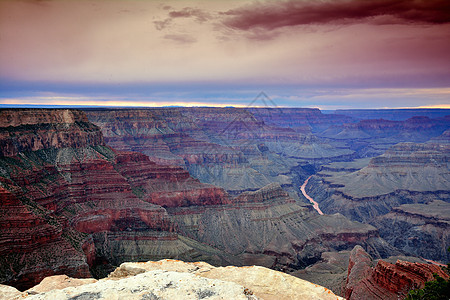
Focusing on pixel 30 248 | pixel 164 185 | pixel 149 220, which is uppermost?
pixel 30 248

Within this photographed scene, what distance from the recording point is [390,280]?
44219mm

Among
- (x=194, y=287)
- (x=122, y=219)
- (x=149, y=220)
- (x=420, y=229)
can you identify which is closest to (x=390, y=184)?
(x=420, y=229)

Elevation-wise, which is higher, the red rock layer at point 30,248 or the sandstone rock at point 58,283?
the sandstone rock at point 58,283

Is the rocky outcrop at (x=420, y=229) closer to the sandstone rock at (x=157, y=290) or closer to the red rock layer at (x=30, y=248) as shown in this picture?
the red rock layer at (x=30, y=248)

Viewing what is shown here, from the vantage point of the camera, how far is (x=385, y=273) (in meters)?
45.3

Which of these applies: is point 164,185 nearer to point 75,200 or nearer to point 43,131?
point 75,200

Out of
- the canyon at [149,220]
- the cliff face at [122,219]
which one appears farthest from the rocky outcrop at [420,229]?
the cliff face at [122,219]

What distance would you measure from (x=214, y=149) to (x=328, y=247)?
98484mm

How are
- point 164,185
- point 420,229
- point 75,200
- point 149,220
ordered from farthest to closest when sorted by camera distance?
point 420,229 < point 164,185 < point 149,220 < point 75,200

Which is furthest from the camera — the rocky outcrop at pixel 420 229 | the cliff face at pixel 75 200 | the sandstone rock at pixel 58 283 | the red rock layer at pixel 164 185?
the rocky outcrop at pixel 420 229

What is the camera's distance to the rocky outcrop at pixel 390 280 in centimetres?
4153

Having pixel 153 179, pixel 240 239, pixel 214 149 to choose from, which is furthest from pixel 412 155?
pixel 153 179

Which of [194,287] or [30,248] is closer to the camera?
[194,287]

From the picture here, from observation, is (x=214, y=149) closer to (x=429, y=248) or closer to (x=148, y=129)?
(x=148, y=129)
